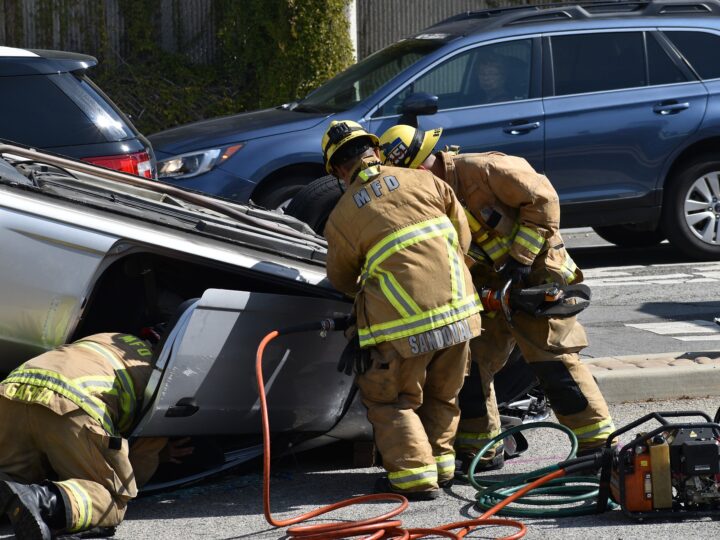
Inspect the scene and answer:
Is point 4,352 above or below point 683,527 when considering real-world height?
above

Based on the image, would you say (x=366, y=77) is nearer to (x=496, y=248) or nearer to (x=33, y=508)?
(x=496, y=248)

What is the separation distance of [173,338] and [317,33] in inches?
416

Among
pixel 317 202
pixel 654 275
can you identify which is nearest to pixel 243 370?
pixel 317 202

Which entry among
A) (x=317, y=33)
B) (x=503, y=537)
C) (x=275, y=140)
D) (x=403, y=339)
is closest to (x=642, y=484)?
(x=503, y=537)

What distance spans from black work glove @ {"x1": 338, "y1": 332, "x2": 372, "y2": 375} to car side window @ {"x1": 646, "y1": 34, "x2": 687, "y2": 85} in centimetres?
542

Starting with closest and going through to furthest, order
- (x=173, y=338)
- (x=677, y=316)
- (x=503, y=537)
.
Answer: (x=503, y=537) < (x=173, y=338) < (x=677, y=316)

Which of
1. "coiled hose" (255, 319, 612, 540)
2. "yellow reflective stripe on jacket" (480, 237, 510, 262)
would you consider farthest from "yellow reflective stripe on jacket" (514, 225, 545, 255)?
"coiled hose" (255, 319, 612, 540)

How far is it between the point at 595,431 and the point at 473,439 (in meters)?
0.51

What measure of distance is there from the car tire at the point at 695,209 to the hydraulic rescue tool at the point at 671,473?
18.0 ft

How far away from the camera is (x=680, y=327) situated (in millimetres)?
7656

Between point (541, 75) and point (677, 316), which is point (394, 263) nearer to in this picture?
point (677, 316)

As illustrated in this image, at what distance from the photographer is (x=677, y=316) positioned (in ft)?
26.2

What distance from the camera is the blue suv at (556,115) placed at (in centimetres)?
888

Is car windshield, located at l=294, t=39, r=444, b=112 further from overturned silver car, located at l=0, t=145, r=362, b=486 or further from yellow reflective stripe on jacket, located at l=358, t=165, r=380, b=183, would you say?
yellow reflective stripe on jacket, located at l=358, t=165, r=380, b=183
